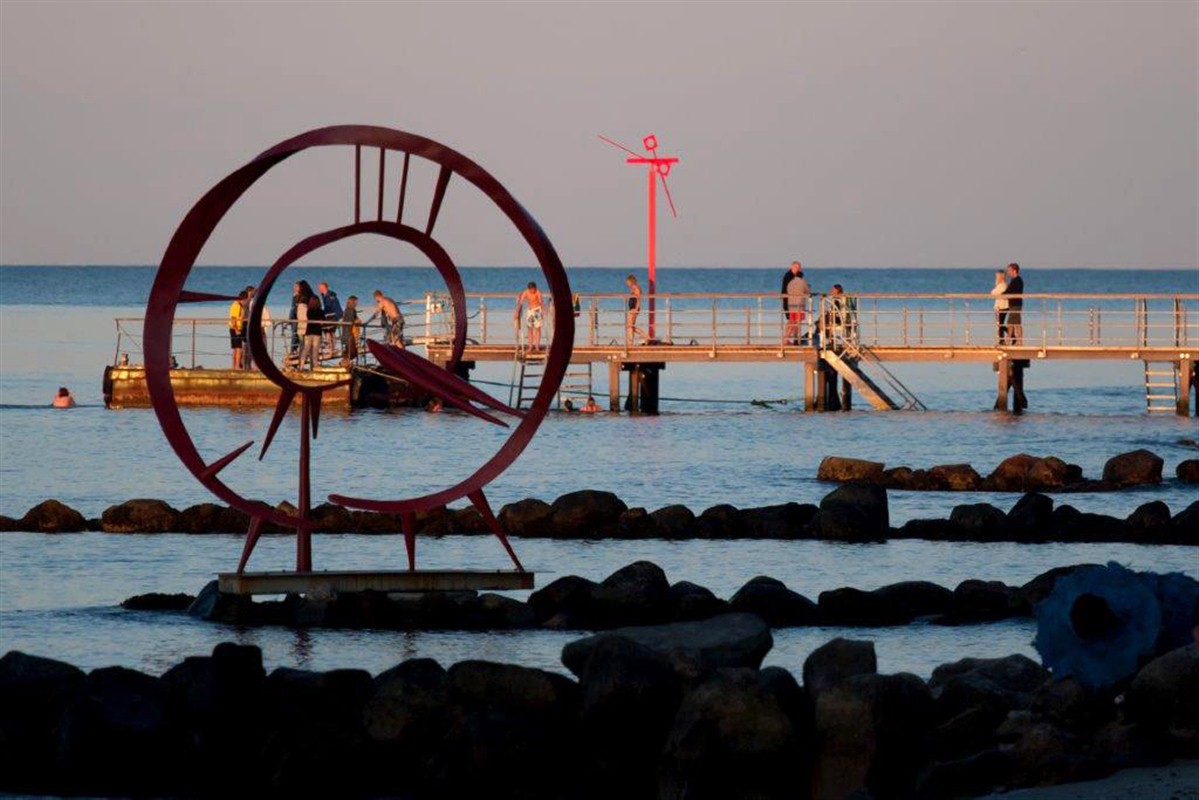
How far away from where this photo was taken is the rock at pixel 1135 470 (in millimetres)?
28453

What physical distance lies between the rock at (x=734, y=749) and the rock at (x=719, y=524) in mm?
11861

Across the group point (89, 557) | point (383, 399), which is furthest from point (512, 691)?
point (383, 399)

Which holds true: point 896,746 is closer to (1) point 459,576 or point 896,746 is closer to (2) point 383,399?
(1) point 459,576

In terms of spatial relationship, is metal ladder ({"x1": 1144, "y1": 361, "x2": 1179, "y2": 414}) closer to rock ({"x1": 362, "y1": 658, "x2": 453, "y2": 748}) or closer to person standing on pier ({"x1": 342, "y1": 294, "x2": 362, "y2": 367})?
person standing on pier ({"x1": 342, "y1": 294, "x2": 362, "y2": 367})

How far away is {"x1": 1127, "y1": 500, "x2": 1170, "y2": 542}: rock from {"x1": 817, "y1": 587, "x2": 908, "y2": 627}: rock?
591 cm

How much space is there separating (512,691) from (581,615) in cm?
532

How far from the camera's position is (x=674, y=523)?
74.1 feet

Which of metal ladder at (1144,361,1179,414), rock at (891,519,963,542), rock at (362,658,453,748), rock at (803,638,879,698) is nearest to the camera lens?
rock at (362,658,453,748)

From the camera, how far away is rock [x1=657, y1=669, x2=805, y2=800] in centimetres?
1060

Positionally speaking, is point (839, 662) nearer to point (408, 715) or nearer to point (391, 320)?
point (408, 715)

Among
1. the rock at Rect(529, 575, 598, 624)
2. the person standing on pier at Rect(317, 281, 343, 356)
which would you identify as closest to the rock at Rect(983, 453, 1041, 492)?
the rock at Rect(529, 575, 598, 624)

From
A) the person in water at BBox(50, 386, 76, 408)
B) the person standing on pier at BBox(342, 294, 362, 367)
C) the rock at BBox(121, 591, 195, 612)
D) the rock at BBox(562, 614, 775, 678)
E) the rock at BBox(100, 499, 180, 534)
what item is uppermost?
the person standing on pier at BBox(342, 294, 362, 367)

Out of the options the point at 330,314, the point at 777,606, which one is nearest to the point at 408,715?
the point at 777,606

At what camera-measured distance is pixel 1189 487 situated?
28.5 meters
